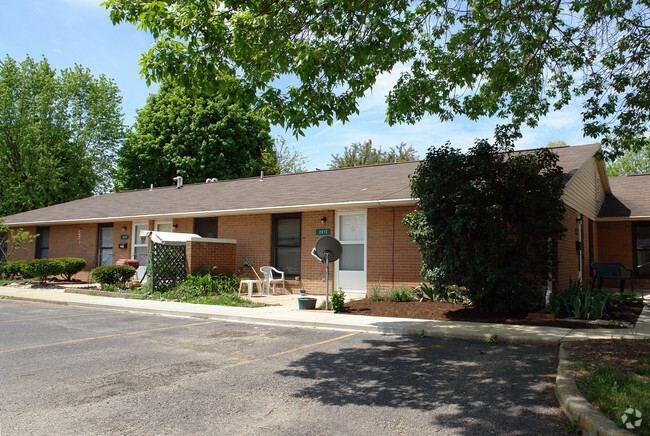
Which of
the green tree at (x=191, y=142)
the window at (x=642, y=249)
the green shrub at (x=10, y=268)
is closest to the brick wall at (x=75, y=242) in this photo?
the green shrub at (x=10, y=268)

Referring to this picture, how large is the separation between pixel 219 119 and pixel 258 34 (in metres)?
28.7

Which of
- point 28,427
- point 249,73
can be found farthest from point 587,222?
point 28,427

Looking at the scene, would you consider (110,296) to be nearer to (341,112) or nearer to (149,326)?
(149,326)

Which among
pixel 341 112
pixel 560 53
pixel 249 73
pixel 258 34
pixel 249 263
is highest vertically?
pixel 560 53

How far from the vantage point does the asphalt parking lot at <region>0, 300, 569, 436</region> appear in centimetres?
425

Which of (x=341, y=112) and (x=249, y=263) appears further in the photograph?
(x=249, y=263)

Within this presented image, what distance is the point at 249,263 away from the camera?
16.8 meters

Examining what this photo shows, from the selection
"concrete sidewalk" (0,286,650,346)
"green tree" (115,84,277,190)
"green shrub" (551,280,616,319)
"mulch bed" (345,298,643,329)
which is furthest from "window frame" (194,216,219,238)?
"green tree" (115,84,277,190)

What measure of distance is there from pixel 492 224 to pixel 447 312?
7.58ft

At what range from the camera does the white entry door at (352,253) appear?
14.6 metres

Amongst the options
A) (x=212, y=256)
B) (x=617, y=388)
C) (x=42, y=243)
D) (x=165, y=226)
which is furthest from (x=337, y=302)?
(x=42, y=243)

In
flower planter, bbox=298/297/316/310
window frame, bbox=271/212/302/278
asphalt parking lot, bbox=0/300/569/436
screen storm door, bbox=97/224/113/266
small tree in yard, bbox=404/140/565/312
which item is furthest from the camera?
screen storm door, bbox=97/224/113/266

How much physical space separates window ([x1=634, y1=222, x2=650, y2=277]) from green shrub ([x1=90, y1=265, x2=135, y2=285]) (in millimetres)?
18850

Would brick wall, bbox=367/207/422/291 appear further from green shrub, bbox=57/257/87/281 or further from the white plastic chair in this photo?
green shrub, bbox=57/257/87/281
